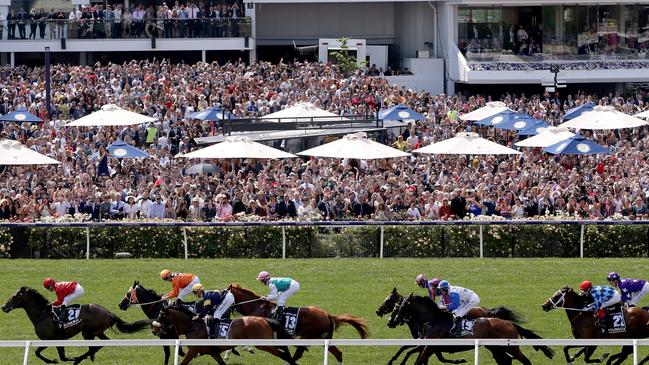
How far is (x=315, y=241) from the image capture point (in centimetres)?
2214

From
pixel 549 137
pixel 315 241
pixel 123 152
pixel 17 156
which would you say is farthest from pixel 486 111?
pixel 17 156

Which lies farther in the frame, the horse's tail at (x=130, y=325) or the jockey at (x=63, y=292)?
the jockey at (x=63, y=292)

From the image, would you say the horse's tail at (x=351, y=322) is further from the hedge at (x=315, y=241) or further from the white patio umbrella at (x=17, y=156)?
the white patio umbrella at (x=17, y=156)

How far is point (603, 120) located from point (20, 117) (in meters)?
12.5

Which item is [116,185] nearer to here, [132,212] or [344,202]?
[132,212]

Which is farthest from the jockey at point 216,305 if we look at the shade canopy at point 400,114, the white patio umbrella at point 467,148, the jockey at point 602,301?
the shade canopy at point 400,114

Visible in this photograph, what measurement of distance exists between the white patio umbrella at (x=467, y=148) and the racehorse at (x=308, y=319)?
36.8 feet

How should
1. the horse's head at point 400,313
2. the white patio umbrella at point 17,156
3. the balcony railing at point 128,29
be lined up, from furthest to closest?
the balcony railing at point 128,29
the white patio umbrella at point 17,156
the horse's head at point 400,313

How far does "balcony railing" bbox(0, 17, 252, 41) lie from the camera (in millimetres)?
43438

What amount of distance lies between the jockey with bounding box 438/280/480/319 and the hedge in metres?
7.33

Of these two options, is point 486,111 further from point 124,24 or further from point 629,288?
point 629,288

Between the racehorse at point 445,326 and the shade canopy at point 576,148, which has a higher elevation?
the shade canopy at point 576,148

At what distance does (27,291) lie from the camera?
1530 cm

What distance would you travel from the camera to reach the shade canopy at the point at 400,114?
3172 centimetres
